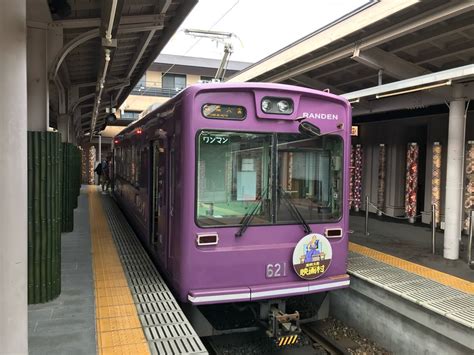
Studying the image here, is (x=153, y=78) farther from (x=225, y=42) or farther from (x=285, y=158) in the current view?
(x=285, y=158)

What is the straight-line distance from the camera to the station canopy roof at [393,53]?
5784mm

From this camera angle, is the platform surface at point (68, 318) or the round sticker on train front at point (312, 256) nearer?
the platform surface at point (68, 318)

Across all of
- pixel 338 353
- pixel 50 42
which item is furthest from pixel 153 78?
pixel 338 353

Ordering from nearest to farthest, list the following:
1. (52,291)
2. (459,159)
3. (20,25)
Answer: (20,25) → (52,291) → (459,159)

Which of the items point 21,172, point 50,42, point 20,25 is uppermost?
point 50,42

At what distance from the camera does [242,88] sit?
4328 millimetres

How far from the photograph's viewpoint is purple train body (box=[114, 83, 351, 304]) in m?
4.20

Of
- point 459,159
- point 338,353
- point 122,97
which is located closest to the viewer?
point 338,353

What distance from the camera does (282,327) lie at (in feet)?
14.4

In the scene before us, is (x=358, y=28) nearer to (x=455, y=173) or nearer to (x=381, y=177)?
(x=455, y=173)

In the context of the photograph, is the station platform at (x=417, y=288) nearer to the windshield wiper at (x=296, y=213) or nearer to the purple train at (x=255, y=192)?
the purple train at (x=255, y=192)

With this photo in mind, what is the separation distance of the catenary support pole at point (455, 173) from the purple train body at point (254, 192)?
2956 millimetres

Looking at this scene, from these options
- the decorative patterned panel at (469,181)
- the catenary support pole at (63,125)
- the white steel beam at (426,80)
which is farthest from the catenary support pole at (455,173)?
the catenary support pole at (63,125)

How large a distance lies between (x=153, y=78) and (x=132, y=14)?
23596 millimetres
